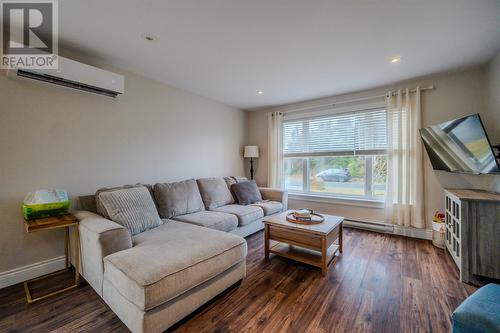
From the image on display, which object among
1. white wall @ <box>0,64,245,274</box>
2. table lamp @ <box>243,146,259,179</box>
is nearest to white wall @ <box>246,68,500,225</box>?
table lamp @ <box>243,146,259,179</box>

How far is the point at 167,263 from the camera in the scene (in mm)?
1433

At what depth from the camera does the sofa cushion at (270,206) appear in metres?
3.34

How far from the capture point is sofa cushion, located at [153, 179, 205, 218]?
2.65m

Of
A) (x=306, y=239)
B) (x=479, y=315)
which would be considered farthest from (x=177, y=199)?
(x=479, y=315)

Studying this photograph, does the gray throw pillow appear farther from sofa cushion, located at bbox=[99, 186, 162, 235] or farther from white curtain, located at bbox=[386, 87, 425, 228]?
white curtain, located at bbox=[386, 87, 425, 228]

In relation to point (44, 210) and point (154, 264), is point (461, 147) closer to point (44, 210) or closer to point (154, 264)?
point (154, 264)

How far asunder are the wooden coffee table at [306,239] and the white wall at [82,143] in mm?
1812

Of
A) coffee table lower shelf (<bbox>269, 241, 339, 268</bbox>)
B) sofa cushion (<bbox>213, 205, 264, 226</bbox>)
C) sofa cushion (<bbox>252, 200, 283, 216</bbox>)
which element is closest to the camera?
coffee table lower shelf (<bbox>269, 241, 339, 268</bbox>)

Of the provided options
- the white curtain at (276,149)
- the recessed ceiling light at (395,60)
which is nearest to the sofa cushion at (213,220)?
the white curtain at (276,149)

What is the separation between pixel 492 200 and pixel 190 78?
11.6 feet

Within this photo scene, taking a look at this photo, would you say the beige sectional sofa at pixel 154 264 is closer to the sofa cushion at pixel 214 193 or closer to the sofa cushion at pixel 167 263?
the sofa cushion at pixel 167 263

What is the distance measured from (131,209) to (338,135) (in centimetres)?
338

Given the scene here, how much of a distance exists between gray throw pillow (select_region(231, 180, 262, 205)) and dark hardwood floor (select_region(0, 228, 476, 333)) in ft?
3.98

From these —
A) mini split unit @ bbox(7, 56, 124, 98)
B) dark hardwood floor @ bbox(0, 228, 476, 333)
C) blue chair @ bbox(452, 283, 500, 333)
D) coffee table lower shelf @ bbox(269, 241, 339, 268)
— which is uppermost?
mini split unit @ bbox(7, 56, 124, 98)
